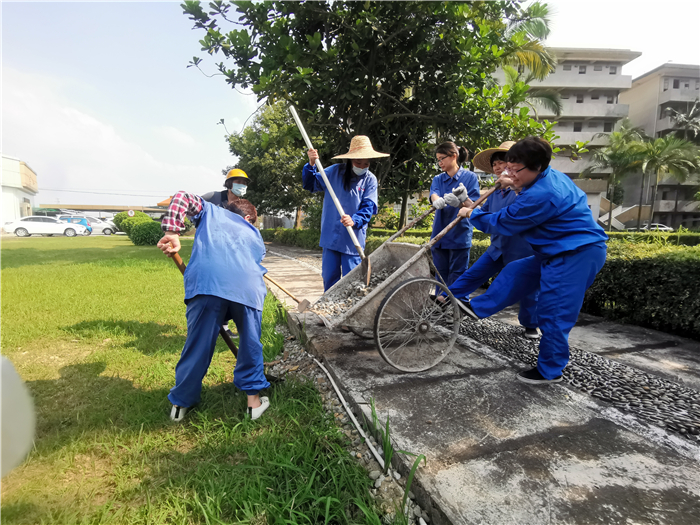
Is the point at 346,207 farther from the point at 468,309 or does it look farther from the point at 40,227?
the point at 40,227

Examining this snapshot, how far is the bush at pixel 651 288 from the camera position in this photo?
141 inches

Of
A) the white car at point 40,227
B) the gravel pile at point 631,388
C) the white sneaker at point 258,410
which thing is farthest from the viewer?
the white car at point 40,227

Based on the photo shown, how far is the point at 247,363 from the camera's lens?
7.98 ft

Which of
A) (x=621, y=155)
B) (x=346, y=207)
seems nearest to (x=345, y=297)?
(x=346, y=207)

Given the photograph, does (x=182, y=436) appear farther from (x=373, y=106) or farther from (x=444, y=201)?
(x=373, y=106)

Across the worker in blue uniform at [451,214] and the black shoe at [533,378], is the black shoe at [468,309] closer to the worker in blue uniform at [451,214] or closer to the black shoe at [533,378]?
the black shoe at [533,378]

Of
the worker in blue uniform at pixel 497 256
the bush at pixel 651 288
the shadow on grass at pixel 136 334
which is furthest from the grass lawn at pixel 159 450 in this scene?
the bush at pixel 651 288

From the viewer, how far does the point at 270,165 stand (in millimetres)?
19703

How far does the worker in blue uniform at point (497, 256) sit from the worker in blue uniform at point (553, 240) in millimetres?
431

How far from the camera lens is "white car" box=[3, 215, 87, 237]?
85.4 feet

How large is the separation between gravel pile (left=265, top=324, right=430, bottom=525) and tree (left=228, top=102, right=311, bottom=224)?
1504 centimetres

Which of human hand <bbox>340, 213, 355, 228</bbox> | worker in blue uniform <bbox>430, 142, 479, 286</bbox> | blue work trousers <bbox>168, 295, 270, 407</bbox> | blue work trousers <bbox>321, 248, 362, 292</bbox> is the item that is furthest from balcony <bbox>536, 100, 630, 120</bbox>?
blue work trousers <bbox>168, 295, 270, 407</bbox>

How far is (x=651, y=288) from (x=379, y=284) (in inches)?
120

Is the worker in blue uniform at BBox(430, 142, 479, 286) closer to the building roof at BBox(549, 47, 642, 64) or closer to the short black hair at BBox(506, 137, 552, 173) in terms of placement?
the short black hair at BBox(506, 137, 552, 173)
